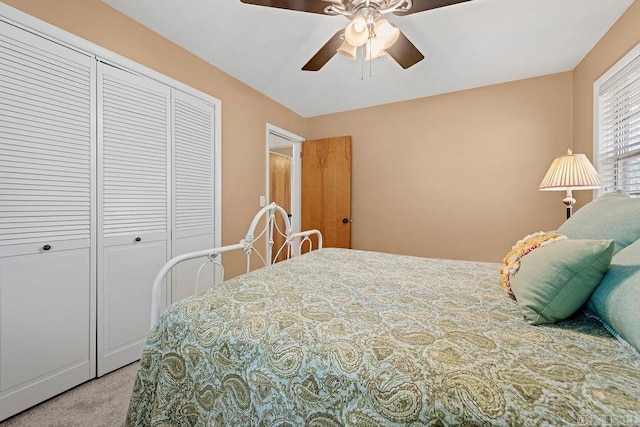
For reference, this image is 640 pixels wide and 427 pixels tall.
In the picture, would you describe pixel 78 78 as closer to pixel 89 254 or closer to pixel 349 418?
pixel 89 254

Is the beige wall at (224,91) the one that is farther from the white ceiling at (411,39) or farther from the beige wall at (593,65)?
the beige wall at (593,65)

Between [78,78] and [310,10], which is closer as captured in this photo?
[310,10]

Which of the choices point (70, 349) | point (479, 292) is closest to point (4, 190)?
point (70, 349)

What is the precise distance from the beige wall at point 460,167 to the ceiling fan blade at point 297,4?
2.14m

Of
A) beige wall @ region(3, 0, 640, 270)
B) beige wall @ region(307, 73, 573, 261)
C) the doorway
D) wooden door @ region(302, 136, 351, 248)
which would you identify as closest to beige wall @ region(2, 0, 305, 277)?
beige wall @ region(3, 0, 640, 270)

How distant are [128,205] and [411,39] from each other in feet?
8.05

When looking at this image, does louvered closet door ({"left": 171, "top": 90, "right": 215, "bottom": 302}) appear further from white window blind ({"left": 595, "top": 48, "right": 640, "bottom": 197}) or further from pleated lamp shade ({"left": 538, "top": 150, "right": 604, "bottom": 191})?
white window blind ({"left": 595, "top": 48, "right": 640, "bottom": 197})

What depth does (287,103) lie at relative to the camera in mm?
3426

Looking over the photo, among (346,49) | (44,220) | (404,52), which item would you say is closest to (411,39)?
(404,52)

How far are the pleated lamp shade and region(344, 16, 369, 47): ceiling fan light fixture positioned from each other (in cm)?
172

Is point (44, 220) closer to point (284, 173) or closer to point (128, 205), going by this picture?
point (128, 205)

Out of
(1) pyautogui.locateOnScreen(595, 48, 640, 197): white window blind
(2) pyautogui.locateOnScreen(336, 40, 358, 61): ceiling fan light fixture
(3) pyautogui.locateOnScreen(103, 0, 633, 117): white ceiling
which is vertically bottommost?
(1) pyautogui.locateOnScreen(595, 48, 640, 197): white window blind

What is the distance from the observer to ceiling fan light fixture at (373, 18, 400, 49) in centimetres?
150

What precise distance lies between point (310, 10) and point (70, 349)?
2.44 meters
